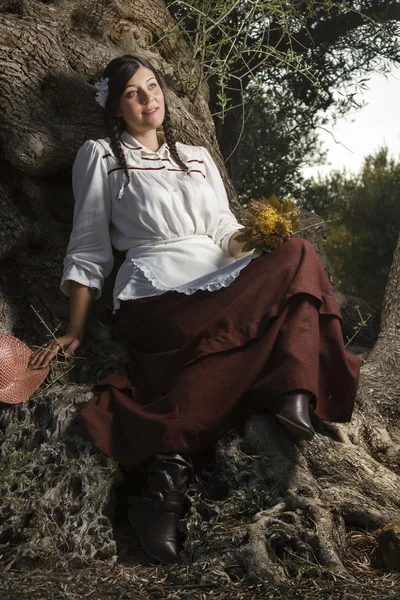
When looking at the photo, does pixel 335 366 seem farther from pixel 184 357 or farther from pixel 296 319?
pixel 184 357

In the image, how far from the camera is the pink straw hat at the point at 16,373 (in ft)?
17.1

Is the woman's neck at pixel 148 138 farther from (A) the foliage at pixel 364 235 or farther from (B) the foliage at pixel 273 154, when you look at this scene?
(A) the foliage at pixel 364 235

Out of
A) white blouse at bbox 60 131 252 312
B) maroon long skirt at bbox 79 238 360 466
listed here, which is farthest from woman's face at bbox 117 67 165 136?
maroon long skirt at bbox 79 238 360 466

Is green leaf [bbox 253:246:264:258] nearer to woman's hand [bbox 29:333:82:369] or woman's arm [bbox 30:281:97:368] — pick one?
woman's arm [bbox 30:281:97:368]

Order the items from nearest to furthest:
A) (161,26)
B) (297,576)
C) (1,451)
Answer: (297,576) < (1,451) < (161,26)

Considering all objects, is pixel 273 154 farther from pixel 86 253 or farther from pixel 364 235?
pixel 86 253

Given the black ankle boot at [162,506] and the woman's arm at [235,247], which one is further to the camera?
the woman's arm at [235,247]

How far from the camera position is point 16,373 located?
5246 mm

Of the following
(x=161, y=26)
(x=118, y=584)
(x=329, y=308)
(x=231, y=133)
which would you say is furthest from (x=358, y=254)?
(x=118, y=584)

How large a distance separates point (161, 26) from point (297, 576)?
4.14m

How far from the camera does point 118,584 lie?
167 inches

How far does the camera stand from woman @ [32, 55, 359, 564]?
468 cm

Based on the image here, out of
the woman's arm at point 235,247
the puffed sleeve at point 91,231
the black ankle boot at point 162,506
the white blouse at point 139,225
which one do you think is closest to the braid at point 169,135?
the white blouse at point 139,225

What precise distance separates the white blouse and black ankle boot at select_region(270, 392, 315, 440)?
95 cm
